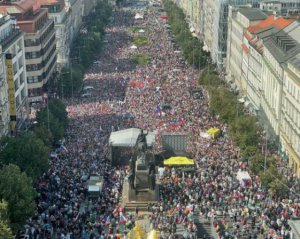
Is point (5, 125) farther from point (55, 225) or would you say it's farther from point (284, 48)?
point (284, 48)

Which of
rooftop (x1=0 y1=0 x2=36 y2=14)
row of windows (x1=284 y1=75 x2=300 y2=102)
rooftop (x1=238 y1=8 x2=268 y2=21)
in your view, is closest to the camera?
row of windows (x1=284 y1=75 x2=300 y2=102)

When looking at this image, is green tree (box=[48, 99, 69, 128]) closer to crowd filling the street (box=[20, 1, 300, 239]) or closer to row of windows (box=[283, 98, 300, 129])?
crowd filling the street (box=[20, 1, 300, 239])

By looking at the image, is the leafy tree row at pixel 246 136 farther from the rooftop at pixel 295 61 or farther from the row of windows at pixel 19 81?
the row of windows at pixel 19 81

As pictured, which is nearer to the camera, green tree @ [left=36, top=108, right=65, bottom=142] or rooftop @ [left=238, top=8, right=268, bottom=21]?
green tree @ [left=36, top=108, right=65, bottom=142]

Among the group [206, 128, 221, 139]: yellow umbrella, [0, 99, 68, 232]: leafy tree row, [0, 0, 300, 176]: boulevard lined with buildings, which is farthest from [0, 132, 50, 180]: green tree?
[206, 128, 221, 139]: yellow umbrella

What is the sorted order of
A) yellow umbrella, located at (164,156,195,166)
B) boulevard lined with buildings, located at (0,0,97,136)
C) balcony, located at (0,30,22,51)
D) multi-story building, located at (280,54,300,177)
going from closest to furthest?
yellow umbrella, located at (164,156,195,166) → multi-story building, located at (280,54,300,177) → balcony, located at (0,30,22,51) → boulevard lined with buildings, located at (0,0,97,136)

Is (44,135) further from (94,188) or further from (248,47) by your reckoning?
(248,47)

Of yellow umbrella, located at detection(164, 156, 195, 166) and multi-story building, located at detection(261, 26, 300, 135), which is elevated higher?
multi-story building, located at detection(261, 26, 300, 135)

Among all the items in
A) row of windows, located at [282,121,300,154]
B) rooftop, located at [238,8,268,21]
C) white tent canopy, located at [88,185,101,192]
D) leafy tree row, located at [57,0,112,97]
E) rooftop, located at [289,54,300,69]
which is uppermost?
rooftop, located at [289,54,300,69]
